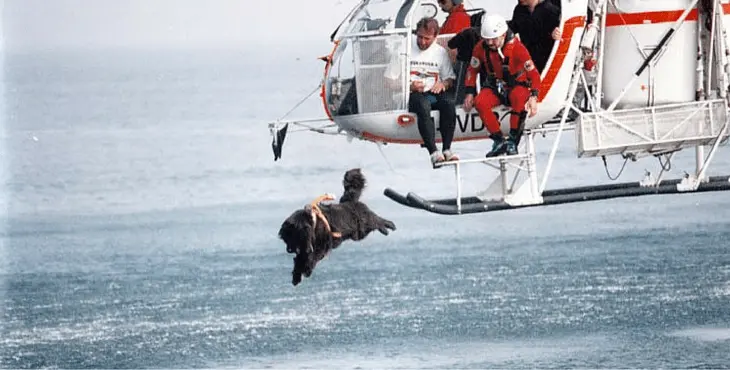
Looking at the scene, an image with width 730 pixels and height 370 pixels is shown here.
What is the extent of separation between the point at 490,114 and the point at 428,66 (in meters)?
0.37

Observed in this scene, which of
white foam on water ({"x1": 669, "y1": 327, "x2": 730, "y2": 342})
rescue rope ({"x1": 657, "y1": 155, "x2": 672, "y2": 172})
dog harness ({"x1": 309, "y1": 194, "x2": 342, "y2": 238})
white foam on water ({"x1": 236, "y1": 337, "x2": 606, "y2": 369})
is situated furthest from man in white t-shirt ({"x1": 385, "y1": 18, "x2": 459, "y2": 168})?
white foam on water ({"x1": 669, "y1": 327, "x2": 730, "y2": 342})

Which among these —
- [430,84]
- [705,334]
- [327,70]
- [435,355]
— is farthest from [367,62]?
[705,334]

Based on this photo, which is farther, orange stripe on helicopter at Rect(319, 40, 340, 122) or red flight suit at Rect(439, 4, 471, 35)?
red flight suit at Rect(439, 4, 471, 35)

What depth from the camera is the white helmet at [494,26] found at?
9.27m

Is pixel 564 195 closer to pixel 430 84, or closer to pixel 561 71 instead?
pixel 561 71

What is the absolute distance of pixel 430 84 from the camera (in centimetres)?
951

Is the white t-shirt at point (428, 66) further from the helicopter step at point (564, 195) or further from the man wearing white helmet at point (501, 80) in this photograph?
the helicopter step at point (564, 195)

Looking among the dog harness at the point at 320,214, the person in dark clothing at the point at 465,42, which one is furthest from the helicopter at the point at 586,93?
the dog harness at the point at 320,214

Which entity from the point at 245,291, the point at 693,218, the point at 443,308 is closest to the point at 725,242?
the point at 693,218

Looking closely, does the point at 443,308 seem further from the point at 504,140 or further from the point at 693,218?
the point at 504,140

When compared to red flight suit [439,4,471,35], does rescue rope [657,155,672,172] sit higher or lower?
lower

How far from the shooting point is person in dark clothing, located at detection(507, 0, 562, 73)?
9.74 metres

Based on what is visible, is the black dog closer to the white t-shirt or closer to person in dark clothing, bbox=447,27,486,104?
the white t-shirt

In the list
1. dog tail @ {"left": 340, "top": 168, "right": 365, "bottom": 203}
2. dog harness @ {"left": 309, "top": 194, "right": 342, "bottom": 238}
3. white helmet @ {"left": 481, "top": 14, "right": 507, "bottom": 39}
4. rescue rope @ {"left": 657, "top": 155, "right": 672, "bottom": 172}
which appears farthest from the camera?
rescue rope @ {"left": 657, "top": 155, "right": 672, "bottom": 172}
